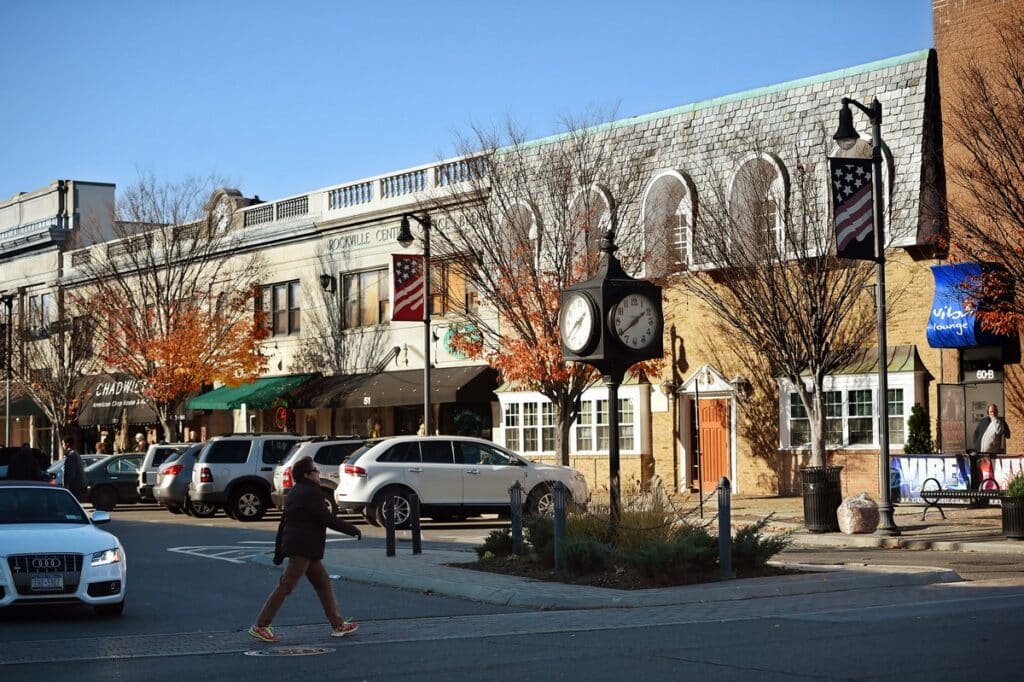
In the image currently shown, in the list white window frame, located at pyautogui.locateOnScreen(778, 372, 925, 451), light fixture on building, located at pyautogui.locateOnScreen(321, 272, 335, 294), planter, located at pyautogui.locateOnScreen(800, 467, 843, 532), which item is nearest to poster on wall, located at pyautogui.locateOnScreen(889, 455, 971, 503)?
white window frame, located at pyautogui.locateOnScreen(778, 372, 925, 451)

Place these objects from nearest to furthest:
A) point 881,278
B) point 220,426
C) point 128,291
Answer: point 881,278 < point 128,291 < point 220,426

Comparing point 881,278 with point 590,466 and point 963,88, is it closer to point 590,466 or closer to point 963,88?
point 963,88

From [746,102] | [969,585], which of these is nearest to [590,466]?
[746,102]

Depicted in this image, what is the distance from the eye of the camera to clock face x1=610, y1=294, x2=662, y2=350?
56.6 ft

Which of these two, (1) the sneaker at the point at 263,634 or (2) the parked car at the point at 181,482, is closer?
(1) the sneaker at the point at 263,634

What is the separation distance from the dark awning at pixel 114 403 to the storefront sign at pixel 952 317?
97.9 feet

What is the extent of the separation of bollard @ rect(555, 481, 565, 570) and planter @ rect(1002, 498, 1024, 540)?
27.5 ft

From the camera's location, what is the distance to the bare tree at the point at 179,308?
4500cm

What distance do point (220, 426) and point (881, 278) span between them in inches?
1312

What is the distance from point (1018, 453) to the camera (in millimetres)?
27438

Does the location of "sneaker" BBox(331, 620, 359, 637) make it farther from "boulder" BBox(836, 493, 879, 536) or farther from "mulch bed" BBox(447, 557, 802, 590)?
"boulder" BBox(836, 493, 879, 536)

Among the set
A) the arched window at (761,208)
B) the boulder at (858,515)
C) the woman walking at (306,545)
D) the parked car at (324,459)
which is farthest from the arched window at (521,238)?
the woman walking at (306,545)

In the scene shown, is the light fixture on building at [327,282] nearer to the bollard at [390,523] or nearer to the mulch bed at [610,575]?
the bollard at [390,523]

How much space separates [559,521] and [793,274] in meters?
13.3
